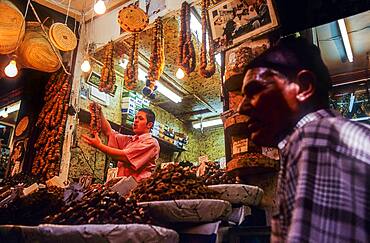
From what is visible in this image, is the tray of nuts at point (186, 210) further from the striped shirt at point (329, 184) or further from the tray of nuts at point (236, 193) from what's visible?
the striped shirt at point (329, 184)

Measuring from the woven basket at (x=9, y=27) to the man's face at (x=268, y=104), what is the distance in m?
4.51

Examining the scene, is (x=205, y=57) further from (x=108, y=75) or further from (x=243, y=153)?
(x=108, y=75)

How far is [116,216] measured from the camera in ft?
6.52

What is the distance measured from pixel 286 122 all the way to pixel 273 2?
2339 mm

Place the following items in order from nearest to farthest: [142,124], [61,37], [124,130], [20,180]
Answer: [142,124] < [20,180] < [61,37] < [124,130]

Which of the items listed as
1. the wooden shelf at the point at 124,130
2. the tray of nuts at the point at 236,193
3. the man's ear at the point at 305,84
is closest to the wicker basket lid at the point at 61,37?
the wooden shelf at the point at 124,130

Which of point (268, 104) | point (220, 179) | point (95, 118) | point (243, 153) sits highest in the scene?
point (95, 118)

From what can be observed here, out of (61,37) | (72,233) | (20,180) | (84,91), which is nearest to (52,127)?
(84,91)

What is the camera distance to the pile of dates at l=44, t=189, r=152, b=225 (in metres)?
1.94

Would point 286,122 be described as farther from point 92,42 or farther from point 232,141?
point 92,42

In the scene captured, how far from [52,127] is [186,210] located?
4.00 metres

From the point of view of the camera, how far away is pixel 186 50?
4.23 m

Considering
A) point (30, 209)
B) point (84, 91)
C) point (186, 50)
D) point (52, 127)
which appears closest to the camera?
point (30, 209)

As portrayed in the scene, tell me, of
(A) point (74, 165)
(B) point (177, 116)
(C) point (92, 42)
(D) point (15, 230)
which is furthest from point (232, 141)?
(B) point (177, 116)
